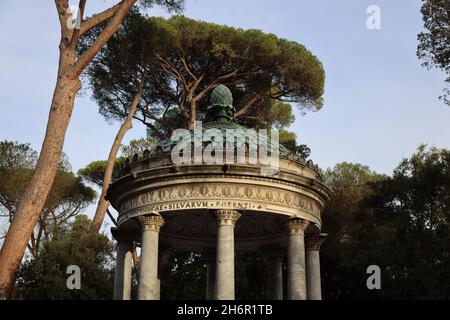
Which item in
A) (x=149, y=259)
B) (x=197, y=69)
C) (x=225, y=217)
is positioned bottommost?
(x=149, y=259)

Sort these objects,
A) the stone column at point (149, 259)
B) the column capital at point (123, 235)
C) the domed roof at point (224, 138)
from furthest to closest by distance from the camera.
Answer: the column capital at point (123, 235), the domed roof at point (224, 138), the stone column at point (149, 259)

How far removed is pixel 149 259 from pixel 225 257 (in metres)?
2.60

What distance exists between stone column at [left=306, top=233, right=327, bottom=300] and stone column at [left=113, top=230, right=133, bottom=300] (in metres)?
6.73

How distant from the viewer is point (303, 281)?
20500 mm

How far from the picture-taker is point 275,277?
81.4ft

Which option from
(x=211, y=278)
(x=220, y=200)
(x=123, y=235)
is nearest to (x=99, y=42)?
(x=220, y=200)

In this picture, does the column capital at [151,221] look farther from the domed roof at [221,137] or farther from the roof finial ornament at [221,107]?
the roof finial ornament at [221,107]

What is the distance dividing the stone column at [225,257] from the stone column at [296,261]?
7.37 feet

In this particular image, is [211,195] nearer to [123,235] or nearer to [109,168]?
[123,235]

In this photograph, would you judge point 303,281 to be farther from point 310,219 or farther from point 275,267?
point 275,267

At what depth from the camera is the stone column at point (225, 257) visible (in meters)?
19.2

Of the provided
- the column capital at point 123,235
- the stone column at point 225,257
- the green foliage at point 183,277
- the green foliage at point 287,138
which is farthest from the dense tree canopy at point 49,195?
the stone column at point 225,257
